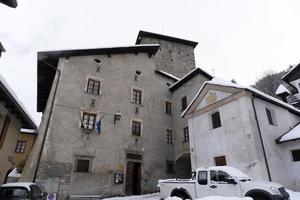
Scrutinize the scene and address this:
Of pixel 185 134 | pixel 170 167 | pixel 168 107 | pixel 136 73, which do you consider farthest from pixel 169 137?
pixel 136 73

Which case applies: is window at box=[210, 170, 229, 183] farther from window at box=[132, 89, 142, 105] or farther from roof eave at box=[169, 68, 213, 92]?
window at box=[132, 89, 142, 105]

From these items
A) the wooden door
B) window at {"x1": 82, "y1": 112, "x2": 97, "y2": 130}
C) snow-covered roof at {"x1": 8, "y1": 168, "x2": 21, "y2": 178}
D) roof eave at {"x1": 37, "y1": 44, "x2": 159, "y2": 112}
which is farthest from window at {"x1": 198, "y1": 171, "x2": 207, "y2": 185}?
snow-covered roof at {"x1": 8, "y1": 168, "x2": 21, "y2": 178}

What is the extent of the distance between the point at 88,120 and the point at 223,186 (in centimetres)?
1135

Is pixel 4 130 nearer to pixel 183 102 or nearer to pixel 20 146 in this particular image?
pixel 183 102

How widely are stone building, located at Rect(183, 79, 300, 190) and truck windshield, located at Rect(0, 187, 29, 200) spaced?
1059 centimetres

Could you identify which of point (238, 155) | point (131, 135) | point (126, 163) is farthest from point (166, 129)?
point (238, 155)

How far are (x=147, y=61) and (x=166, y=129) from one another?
7.29 m

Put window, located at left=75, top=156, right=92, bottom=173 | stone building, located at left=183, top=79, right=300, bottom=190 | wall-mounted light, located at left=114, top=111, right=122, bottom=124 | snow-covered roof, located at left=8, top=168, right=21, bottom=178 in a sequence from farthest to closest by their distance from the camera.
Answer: snow-covered roof, located at left=8, top=168, right=21, bottom=178
wall-mounted light, located at left=114, top=111, right=122, bottom=124
window, located at left=75, top=156, right=92, bottom=173
stone building, located at left=183, top=79, right=300, bottom=190

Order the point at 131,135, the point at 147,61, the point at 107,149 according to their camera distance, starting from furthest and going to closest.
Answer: the point at 147,61 < the point at 131,135 < the point at 107,149

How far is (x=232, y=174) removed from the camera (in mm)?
8492

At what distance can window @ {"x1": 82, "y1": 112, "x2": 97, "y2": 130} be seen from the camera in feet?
53.4

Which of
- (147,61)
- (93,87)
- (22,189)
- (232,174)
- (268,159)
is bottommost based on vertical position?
(22,189)

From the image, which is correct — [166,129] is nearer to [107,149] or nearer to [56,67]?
[107,149]

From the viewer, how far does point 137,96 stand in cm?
2025
